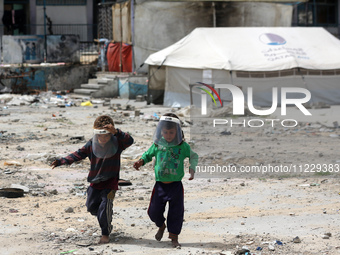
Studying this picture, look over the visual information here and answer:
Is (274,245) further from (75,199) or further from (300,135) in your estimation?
(300,135)

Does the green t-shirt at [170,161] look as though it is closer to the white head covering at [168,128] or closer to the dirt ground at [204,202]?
the white head covering at [168,128]

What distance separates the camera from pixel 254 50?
62.3 ft

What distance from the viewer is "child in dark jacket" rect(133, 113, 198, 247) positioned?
5.29 metres

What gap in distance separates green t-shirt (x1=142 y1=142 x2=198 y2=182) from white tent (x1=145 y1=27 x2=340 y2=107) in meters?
12.8

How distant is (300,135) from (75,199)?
20.6 ft

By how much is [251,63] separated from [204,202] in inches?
463

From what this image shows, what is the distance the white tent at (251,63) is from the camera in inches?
725

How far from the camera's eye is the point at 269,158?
986 cm

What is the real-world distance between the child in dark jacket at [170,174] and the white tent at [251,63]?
506 inches

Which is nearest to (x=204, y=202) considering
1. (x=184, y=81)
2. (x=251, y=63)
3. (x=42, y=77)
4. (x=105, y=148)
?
(x=105, y=148)

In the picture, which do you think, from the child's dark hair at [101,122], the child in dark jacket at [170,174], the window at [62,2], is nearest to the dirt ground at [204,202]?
the child in dark jacket at [170,174]

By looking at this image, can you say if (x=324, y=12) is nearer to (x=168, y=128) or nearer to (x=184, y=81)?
(x=184, y=81)

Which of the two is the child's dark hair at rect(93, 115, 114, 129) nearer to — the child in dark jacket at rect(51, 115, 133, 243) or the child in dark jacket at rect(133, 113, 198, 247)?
the child in dark jacket at rect(51, 115, 133, 243)

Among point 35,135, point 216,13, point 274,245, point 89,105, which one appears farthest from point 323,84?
point 274,245
